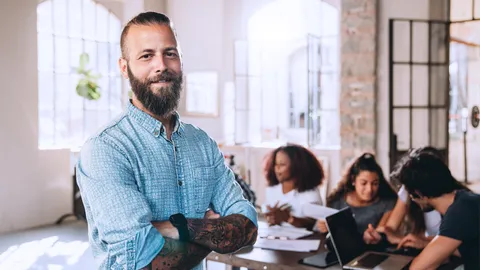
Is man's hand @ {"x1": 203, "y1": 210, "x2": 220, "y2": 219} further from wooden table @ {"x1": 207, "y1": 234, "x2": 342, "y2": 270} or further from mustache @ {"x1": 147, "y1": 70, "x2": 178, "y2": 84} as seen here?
wooden table @ {"x1": 207, "y1": 234, "x2": 342, "y2": 270}

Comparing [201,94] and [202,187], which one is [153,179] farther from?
[201,94]

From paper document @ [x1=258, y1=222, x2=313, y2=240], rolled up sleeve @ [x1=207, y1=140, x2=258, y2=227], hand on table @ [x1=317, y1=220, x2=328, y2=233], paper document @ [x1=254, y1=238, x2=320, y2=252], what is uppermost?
rolled up sleeve @ [x1=207, y1=140, x2=258, y2=227]

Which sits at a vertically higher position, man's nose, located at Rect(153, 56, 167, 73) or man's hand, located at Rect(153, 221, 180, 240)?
man's nose, located at Rect(153, 56, 167, 73)

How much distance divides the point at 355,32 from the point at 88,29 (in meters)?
3.62

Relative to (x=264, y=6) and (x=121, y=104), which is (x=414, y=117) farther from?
(x=121, y=104)

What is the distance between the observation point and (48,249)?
585 cm

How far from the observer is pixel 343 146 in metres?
6.27

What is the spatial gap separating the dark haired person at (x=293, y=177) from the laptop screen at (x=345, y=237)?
89 cm

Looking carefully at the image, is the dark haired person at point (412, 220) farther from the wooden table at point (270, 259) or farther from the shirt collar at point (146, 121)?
the shirt collar at point (146, 121)

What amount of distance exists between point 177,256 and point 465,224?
1.53 meters

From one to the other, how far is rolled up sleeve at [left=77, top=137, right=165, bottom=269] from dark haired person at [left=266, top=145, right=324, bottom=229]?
Answer: 2.39m

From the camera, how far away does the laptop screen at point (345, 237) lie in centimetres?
261

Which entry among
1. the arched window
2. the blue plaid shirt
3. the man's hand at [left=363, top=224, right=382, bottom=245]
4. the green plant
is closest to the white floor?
the arched window

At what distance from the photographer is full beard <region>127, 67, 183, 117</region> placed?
1547 millimetres
